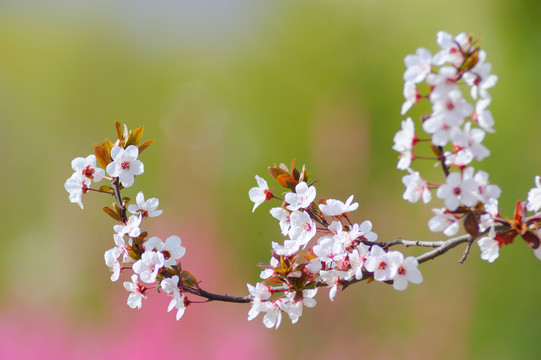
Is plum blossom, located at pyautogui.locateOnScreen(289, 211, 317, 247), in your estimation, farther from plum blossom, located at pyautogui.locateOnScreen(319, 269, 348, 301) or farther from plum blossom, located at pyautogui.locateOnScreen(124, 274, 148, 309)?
plum blossom, located at pyautogui.locateOnScreen(124, 274, 148, 309)

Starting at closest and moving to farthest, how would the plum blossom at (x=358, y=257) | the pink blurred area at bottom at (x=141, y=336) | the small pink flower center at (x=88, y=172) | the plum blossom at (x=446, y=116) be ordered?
the plum blossom at (x=446, y=116)
the plum blossom at (x=358, y=257)
the small pink flower center at (x=88, y=172)
the pink blurred area at bottom at (x=141, y=336)

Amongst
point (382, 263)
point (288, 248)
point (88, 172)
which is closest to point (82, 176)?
point (88, 172)

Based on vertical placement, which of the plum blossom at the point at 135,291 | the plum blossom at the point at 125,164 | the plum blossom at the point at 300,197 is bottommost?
the plum blossom at the point at 135,291

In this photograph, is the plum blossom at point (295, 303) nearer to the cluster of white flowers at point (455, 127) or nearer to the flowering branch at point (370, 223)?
the flowering branch at point (370, 223)

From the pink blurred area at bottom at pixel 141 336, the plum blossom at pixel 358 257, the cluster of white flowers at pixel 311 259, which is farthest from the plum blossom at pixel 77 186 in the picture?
the pink blurred area at bottom at pixel 141 336

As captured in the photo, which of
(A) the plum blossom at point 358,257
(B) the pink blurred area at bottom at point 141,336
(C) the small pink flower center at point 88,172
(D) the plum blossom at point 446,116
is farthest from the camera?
(B) the pink blurred area at bottom at point 141,336

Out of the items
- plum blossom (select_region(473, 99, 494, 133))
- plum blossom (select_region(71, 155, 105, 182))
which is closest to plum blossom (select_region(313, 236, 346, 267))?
plum blossom (select_region(473, 99, 494, 133))

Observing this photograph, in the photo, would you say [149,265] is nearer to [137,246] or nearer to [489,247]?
[137,246]
